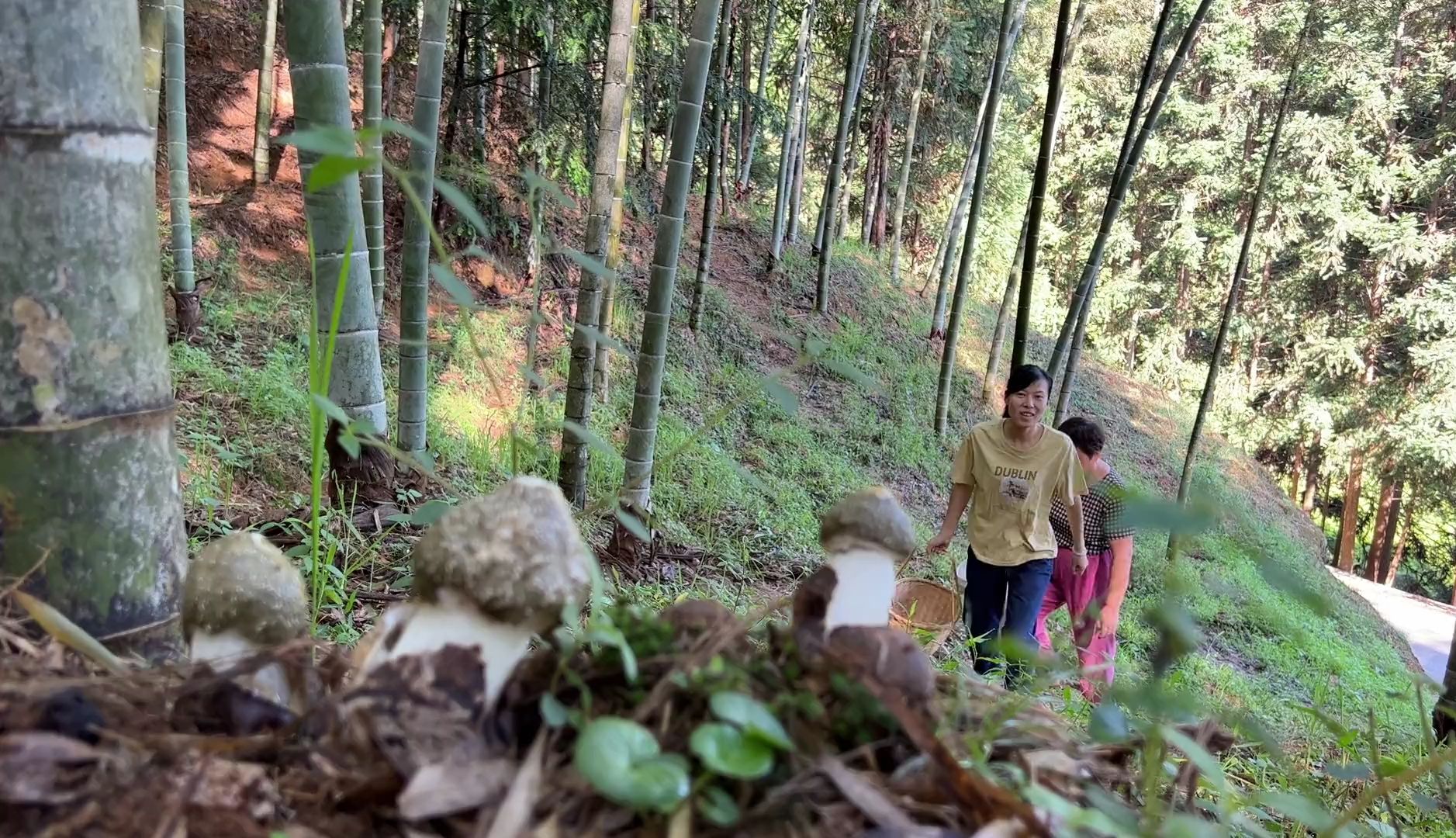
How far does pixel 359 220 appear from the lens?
2355 millimetres

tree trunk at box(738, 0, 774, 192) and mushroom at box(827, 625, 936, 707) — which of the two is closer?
mushroom at box(827, 625, 936, 707)

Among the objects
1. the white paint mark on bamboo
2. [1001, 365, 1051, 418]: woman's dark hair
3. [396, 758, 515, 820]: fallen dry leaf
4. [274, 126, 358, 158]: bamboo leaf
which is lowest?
[1001, 365, 1051, 418]: woman's dark hair

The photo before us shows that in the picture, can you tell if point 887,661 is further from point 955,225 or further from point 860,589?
point 955,225

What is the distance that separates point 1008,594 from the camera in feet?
11.1

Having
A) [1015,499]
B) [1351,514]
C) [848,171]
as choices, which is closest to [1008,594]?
[1015,499]

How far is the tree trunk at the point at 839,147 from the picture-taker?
9820 millimetres

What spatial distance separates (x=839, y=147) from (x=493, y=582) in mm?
10491

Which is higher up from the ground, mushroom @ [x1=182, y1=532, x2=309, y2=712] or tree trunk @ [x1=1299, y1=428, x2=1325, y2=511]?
mushroom @ [x1=182, y1=532, x2=309, y2=712]

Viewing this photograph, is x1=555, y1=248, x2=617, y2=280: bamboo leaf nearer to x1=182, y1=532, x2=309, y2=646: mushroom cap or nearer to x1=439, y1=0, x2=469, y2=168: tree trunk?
x1=182, y1=532, x2=309, y2=646: mushroom cap

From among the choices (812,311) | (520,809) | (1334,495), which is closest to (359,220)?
(520,809)

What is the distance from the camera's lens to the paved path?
11352mm

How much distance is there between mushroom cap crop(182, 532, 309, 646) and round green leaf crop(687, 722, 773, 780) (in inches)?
20.9

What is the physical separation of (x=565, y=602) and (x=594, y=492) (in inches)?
177

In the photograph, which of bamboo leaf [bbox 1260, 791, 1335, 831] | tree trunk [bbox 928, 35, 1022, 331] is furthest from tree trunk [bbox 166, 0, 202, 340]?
tree trunk [bbox 928, 35, 1022, 331]
